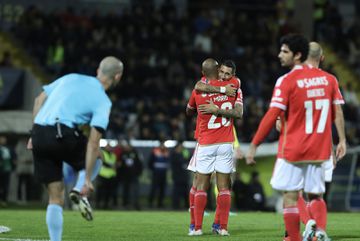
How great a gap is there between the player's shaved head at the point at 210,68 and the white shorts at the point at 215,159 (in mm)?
989

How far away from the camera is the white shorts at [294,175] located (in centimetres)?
1015

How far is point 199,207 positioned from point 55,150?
3904mm

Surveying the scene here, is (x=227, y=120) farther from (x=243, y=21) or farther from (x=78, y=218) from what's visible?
(x=243, y=21)

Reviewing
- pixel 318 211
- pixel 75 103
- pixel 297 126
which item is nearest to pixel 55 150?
pixel 75 103

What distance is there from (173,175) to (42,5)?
10560 millimetres

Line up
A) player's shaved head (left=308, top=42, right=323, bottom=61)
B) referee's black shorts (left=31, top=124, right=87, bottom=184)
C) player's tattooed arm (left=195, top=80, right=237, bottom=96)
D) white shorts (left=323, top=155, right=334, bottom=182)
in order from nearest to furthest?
referee's black shorts (left=31, top=124, right=87, bottom=184) < white shorts (left=323, top=155, right=334, bottom=182) < player's shaved head (left=308, top=42, right=323, bottom=61) < player's tattooed arm (left=195, top=80, right=237, bottom=96)

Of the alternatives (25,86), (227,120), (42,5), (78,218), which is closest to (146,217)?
(78,218)

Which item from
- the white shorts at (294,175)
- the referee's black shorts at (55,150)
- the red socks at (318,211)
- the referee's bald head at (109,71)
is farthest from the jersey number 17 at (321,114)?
the referee's black shorts at (55,150)

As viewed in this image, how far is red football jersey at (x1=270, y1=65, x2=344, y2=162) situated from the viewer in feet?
32.9

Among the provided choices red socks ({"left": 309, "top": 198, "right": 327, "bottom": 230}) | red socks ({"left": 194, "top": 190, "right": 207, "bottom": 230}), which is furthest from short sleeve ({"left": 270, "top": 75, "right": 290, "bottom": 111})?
red socks ({"left": 194, "top": 190, "right": 207, "bottom": 230})

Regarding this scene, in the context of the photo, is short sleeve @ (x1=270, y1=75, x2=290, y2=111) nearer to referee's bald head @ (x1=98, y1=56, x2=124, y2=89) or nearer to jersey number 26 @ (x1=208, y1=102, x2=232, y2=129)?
referee's bald head @ (x1=98, y1=56, x2=124, y2=89)

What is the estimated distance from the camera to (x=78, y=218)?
719 inches

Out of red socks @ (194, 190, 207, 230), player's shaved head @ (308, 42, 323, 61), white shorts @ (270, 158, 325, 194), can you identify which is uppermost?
player's shaved head @ (308, 42, 323, 61)

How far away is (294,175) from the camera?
10.2m
